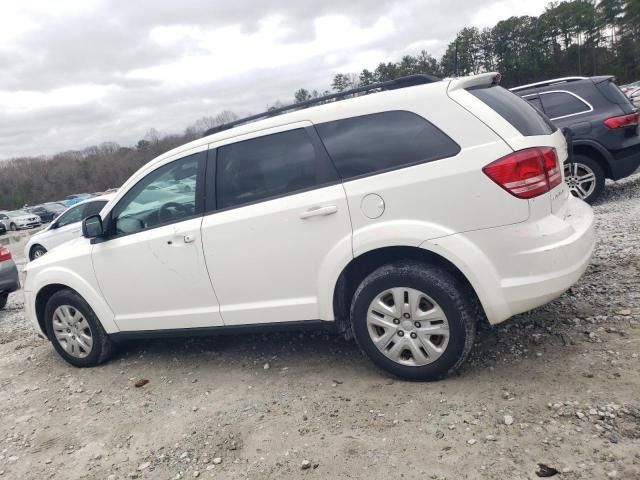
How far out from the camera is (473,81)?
11.6 feet

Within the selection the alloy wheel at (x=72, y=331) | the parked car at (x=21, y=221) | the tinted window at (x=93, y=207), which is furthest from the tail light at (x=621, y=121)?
the parked car at (x=21, y=221)

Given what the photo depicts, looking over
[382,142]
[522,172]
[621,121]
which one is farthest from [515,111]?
[621,121]

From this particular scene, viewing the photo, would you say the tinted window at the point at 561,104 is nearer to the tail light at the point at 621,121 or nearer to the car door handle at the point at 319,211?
the tail light at the point at 621,121

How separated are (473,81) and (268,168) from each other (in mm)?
1517

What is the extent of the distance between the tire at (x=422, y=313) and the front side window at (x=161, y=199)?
1529mm

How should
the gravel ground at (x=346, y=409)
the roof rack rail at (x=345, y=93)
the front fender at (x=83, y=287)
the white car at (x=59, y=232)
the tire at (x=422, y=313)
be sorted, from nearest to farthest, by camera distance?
the gravel ground at (x=346, y=409), the tire at (x=422, y=313), the roof rack rail at (x=345, y=93), the front fender at (x=83, y=287), the white car at (x=59, y=232)

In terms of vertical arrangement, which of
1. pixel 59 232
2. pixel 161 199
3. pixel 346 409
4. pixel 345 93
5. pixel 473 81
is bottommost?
pixel 346 409

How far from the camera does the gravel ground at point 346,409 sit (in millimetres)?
2711

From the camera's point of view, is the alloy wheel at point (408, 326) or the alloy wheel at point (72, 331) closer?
the alloy wheel at point (408, 326)

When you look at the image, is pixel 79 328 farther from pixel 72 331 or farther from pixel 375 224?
pixel 375 224

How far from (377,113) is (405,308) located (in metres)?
1.29

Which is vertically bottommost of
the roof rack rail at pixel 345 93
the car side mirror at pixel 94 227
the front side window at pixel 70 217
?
the front side window at pixel 70 217

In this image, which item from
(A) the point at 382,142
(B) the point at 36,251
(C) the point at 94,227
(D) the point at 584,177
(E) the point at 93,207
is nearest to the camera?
(A) the point at 382,142

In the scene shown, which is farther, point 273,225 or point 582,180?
point 582,180
